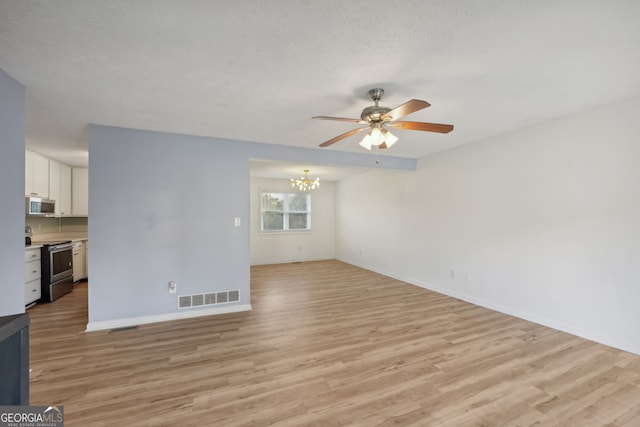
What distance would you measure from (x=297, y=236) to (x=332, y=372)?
18.1 feet

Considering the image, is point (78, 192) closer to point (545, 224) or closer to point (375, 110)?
point (375, 110)

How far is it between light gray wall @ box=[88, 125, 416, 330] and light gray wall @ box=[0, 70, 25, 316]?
1.07 m

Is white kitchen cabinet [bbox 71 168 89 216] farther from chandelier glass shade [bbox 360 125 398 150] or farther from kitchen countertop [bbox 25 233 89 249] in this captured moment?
chandelier glass shade [bbox 360 125 398 150]

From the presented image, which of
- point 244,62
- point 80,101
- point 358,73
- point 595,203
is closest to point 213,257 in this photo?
point 80,101

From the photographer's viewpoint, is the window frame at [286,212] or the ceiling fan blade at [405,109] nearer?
the ceiling fan blade at [405,109]

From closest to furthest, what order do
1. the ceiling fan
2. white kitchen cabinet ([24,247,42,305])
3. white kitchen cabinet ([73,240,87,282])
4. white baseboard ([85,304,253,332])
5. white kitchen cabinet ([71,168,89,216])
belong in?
1. the ceiling fan
2. white baseboard ([85,304,253,332])
3. white kitchen cabinet ([24,247,42,305])
4. white kitchen cabinet ([73,240,87,282])
5. white kitchen cabinet ([71,168,89,216])

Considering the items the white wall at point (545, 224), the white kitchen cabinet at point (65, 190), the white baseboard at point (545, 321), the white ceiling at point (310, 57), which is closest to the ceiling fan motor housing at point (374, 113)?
the white ceiling at point (310, 57)

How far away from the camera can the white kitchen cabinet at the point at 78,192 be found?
541 centimetres

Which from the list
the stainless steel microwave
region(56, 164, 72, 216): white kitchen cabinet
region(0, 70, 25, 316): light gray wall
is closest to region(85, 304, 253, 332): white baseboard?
region(0, 70, 25, 316): light gray wall

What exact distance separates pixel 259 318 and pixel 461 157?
396 centimetres

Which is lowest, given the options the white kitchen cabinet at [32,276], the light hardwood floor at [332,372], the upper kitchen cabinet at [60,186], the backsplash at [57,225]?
the light hardwood floor at [332,372]

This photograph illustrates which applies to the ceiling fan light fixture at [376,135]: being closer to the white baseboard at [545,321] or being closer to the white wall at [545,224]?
the white wall at [545,224]

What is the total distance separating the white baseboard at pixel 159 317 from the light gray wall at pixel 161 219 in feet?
0.04

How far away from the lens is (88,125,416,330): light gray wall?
3207mm
